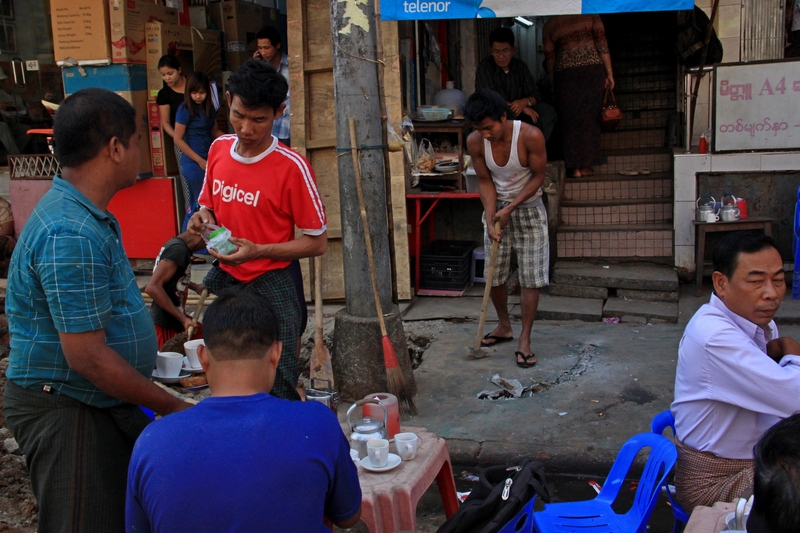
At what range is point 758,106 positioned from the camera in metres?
6.67

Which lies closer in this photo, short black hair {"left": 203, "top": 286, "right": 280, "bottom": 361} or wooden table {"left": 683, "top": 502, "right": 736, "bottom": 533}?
short black hair {"left": 203, "top": 286, "right": 280, "bottom": 361}

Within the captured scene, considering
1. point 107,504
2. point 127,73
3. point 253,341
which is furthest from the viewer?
point 127,73

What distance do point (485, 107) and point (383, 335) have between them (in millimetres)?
1733

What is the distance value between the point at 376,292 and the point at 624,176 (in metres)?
4.46

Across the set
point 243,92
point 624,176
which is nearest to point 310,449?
point 243,92

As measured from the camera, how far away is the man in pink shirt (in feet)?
8.50

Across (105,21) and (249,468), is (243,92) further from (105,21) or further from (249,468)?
(105,21)

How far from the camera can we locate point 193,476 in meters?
1.75

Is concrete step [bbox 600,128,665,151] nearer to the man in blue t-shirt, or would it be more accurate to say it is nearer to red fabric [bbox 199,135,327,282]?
red fabric [bbox 199,135,327,282]

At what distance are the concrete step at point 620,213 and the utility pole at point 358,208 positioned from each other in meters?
3.45

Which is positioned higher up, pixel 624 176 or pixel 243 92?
pixel 243 92

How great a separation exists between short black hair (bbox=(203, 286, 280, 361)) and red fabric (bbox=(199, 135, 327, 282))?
4.37 feet

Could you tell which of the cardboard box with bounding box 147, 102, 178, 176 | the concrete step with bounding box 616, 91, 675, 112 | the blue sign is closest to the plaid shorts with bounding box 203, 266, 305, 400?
the blue sign

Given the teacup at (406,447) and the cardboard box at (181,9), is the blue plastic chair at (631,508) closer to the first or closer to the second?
the teacup at (406,447)
